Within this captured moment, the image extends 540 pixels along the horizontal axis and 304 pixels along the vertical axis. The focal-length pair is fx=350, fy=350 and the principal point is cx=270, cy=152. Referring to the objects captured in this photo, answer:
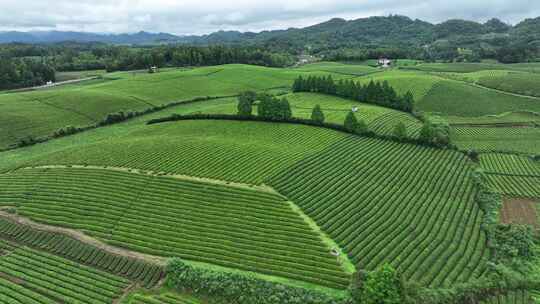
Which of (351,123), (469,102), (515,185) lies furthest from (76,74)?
(515,185)

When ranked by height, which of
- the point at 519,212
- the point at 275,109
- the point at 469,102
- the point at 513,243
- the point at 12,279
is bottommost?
the point at 12,279

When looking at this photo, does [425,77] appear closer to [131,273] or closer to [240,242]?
[240,242]

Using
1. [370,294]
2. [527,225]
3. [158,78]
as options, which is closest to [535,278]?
[527,225]

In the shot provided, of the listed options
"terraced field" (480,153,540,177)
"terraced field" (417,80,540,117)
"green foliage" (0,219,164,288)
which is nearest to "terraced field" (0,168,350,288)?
"green foliage" (0,219,164,288)

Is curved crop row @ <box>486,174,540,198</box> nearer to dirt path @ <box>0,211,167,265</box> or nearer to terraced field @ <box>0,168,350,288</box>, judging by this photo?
terraced field @ <box>0,168,350,288</box>

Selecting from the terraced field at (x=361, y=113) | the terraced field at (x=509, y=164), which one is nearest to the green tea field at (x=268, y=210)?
the terraced field at (x=509, y=164)

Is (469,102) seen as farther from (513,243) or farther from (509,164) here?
(513,243)
